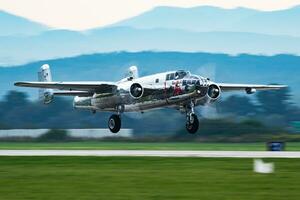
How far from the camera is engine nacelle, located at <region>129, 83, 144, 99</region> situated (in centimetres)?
5847

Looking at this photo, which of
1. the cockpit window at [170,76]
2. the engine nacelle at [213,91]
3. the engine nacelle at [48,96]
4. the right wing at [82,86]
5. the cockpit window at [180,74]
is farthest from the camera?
the engine nacelle at [48,96]

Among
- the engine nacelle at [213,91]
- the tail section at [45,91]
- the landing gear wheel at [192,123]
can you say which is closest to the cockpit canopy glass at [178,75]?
the engine nacelle at [213,91]

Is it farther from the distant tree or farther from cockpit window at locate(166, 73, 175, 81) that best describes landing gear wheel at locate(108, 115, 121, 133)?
the distant tree

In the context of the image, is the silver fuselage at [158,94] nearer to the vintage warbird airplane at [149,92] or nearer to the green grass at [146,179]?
the vintage warbird airplane at [149,92]

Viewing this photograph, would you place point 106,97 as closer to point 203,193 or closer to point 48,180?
point 48,180

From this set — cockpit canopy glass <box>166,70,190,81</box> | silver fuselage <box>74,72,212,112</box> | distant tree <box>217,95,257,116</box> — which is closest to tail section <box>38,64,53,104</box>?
silver fuselage <box>74,72,212,112</box>

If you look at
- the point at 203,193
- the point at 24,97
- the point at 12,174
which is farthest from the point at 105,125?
the point at 203,193

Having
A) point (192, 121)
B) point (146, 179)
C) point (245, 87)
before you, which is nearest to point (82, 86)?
point (192, 121)

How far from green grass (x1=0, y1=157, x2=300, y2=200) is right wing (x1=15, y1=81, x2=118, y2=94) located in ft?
56.2

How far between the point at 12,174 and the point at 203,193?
10.2 metres

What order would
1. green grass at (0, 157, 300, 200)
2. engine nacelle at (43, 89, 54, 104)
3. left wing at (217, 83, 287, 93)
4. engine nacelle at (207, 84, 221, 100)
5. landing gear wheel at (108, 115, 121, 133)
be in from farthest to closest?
engine nacelle at (43, 89, 54, 104), landing gear wheel at (108, 115, 121, 133), left wing at (217, 83, 287, 93), engine nacelle at (207, 84, 221, 100), green grass at (0, 157, 300, 200)

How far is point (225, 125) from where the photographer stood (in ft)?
298

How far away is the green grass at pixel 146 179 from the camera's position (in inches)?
1119

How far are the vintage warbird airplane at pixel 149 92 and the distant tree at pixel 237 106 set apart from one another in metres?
64.3
